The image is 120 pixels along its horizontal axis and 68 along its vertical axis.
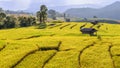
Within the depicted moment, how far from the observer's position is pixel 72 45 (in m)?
57.9

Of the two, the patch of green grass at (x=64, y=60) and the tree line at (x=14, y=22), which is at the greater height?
the patch of green grass at (x=64, y=60)

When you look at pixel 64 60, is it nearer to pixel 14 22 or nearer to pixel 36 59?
pixel 36 59

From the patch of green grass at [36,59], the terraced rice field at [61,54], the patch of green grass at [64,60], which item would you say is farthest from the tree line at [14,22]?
the patch of green grass at [64,60]

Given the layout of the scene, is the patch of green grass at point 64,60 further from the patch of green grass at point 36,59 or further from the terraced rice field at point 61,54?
the patch of green grass at point 36,59

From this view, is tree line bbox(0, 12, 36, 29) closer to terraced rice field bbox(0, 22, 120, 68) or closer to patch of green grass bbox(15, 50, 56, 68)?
terraced rice field bbox(0, 22, 120, 68)

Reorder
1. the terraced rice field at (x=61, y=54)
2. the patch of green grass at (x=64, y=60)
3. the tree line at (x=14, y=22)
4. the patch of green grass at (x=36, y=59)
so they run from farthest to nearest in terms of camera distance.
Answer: the tree line at (x=14, y=22), the terraced rice field at (x=61, y=54), the patch of green grass at (x=64, y=60), the patch of green grass at (x=36, y=59)

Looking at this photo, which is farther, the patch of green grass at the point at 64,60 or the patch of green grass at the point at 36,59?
the patch of green grass at the point at 64,60

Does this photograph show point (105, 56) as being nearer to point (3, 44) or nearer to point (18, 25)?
point (3, 44)

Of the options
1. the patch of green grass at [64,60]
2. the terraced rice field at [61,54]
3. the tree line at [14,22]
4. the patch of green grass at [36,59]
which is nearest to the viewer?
the patch of green grass at [36,59]

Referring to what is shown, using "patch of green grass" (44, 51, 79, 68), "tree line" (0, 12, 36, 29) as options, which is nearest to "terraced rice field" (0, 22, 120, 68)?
"patch of green grass" (44, 51, 79, 68)

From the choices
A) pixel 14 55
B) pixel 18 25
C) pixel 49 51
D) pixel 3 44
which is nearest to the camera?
pixel 14 55

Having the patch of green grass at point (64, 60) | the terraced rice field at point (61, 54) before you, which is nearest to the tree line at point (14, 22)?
the terraced rice field at point (61, 54)

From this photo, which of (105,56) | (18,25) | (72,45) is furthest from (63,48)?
(18,25)

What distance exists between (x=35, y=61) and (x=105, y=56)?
480 inches
